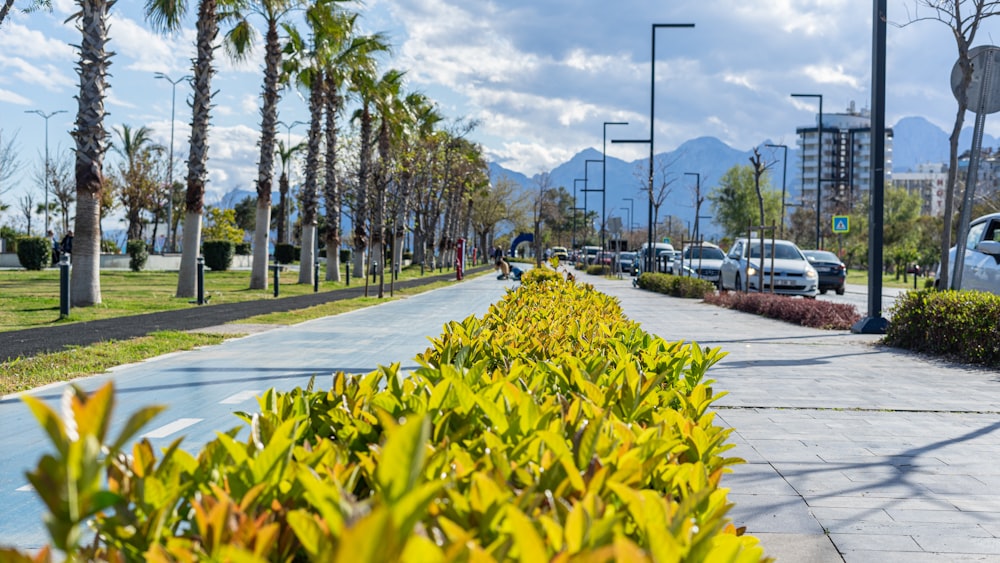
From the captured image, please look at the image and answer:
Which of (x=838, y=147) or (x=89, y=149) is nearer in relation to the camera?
(x=89, y=149)

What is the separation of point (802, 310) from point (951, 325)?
18.5 feet

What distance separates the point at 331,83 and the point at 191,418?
27.1m

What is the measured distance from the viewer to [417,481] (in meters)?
1.56

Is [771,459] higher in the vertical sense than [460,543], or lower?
lower

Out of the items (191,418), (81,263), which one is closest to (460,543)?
(191,418)

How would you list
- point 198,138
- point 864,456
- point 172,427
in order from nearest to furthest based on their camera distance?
point 864,456
point 172,427
point 198,138

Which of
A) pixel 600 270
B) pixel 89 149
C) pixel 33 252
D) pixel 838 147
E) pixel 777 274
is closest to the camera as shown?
pixel 89 149

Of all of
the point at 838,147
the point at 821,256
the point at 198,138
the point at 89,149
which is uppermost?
the point at 838,147

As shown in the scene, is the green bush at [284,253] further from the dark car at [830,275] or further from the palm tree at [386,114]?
the dark car at [830,275]

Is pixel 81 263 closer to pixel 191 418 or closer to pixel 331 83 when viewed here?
pixel 191 418

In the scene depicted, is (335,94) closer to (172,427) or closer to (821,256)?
(821,256)

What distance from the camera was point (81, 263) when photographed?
55.3 feet

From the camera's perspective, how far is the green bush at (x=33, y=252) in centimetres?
3625

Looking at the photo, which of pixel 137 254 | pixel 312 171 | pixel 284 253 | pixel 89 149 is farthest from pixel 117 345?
pixel 284 253
